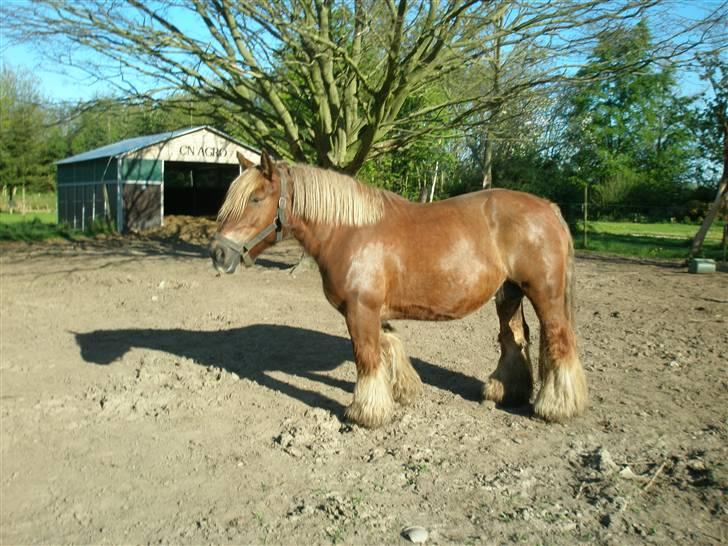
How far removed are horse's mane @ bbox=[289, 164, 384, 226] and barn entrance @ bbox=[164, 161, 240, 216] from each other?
2545 centimetres

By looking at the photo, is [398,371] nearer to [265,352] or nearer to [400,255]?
[400,255]

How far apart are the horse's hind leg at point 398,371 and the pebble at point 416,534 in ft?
5.93

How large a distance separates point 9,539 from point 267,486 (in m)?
1.40

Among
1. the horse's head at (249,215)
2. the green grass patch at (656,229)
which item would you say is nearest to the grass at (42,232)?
the horse's head at (249,215)

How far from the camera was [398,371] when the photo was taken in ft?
15.6

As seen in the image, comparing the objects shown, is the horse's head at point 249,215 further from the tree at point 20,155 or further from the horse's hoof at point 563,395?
the tree at point 20,155

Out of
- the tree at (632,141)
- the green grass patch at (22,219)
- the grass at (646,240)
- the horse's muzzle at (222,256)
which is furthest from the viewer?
the tree at (632,141)

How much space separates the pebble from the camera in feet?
9.47

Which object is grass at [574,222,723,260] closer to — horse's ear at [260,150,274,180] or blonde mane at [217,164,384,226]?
blonde mane at [217,164,384,226]

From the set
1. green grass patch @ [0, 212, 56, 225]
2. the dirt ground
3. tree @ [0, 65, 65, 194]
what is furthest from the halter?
tree @ [0, 65, 65, 194]

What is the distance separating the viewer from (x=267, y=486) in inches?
140

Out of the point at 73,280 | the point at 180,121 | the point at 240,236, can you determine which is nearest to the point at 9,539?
the point at 240,236

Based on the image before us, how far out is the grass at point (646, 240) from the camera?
15844mm

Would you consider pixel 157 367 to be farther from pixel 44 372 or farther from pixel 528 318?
pixel 528 318
